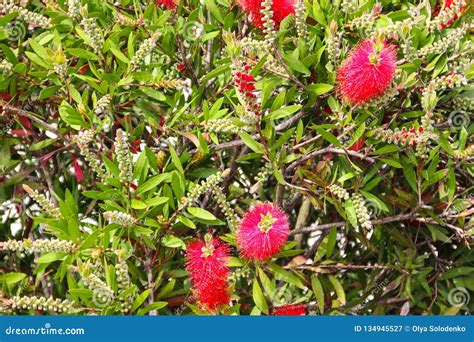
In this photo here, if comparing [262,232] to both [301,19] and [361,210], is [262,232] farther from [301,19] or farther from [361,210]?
[301,19]

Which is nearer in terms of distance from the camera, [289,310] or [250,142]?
[250,142]

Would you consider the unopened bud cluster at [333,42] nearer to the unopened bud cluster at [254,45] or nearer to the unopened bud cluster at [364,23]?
the unopened bud cluster at [364,23]

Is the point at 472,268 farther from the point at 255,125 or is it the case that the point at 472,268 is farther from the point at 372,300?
the point at 255,125

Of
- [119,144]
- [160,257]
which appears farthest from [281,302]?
[119,144]

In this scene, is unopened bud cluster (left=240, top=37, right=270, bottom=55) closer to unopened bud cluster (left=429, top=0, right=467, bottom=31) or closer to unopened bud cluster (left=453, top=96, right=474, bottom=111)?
unopened bud cluster (left=429, top=0, right=467, bottom=31)

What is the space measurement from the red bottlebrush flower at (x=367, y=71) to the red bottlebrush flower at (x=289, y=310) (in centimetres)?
62

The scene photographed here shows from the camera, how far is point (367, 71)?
5.92ft

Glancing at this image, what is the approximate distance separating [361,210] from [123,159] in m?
0.62

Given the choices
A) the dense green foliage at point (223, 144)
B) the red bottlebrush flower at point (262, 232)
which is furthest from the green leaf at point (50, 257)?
the red bottlebrush flower at point (262, 232)

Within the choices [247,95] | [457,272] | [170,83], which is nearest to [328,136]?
[247,95]

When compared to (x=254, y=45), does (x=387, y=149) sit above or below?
below

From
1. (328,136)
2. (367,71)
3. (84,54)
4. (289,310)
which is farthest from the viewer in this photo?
(289,310)

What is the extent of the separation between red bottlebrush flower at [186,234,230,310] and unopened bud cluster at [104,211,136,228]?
0.62ft

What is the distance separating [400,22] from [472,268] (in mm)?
814
